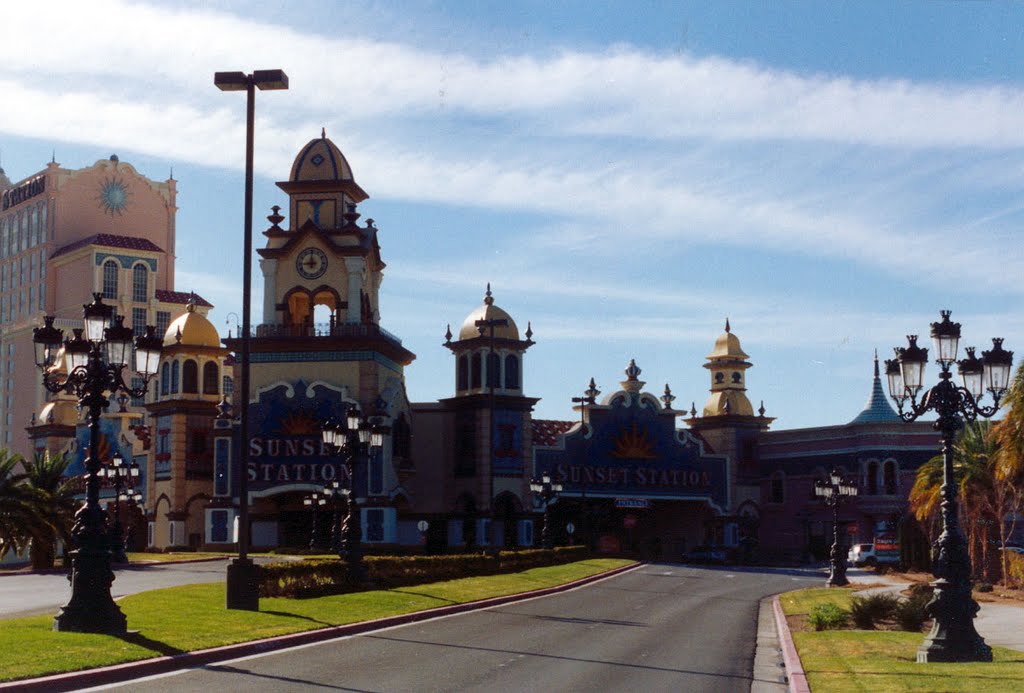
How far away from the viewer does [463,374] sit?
76875 millimetres

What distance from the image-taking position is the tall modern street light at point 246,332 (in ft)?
88.8

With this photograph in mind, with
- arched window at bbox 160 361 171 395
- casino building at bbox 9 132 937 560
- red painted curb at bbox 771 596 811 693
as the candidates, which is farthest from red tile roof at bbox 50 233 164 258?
red painted curb at bbox 771 596 811 693

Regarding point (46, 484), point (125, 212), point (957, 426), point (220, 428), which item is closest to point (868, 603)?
point (957, 426)

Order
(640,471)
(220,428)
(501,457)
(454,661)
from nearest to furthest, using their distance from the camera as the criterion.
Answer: (454,661) → (220,428) → (501,457) → (640,471)

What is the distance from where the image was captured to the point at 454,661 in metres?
21.0

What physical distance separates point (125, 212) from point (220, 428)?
75.9 metres

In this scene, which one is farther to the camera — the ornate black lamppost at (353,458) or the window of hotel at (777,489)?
the window of hotel at (777,489)

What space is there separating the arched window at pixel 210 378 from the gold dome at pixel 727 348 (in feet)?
103

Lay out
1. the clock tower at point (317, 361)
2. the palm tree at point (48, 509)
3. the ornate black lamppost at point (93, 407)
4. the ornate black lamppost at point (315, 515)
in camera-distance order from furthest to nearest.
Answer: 1. the clock tower at point (317, 361)
2. the ornate black lamppost at point (315, 515)
3. the palm tree at point (48, 509)
4. the ornate black lamppost at point (93, 407)

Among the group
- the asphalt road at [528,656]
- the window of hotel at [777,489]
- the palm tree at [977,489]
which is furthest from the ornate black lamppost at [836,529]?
the window of hotel at [777,489]

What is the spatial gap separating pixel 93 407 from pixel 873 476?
218 ft

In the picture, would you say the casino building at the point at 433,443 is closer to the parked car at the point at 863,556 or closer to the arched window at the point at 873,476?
the arched window at the point at 873,476

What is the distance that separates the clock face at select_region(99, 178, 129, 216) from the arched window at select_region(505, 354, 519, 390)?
75.3 metres

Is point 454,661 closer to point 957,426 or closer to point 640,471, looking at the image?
point 957,426
